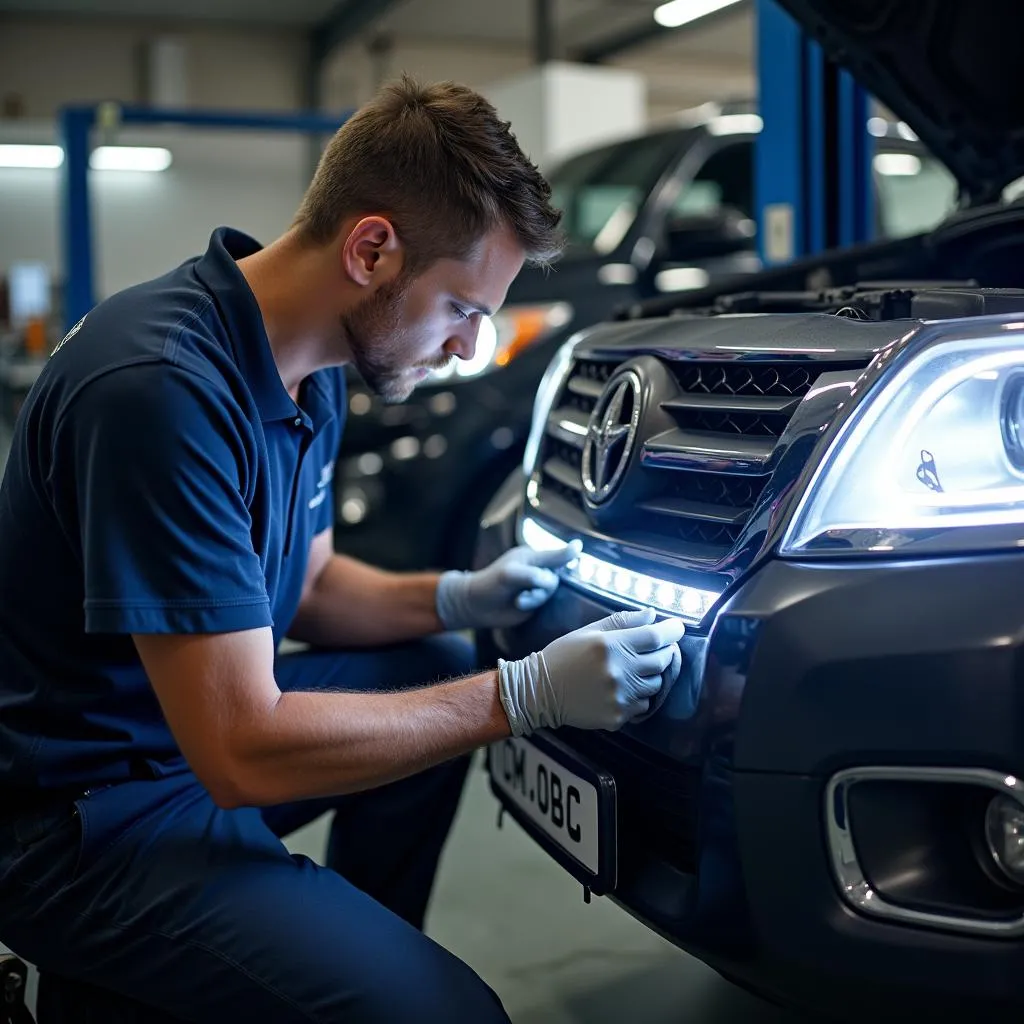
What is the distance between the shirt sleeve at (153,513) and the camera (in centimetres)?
124

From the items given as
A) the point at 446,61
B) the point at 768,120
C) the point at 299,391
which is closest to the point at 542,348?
the point at 768,120

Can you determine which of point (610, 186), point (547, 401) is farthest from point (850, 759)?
point (610, 186)

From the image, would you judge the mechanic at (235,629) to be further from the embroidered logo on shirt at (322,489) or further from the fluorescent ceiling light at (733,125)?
the fluorescent ceiling light at (733,125)

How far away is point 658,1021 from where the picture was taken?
5.47 ft

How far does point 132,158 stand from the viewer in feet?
42.6

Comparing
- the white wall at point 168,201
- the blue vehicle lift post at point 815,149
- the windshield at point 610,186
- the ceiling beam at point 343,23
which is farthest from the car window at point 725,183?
the white wall at point 168,201

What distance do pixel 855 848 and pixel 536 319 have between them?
240cm

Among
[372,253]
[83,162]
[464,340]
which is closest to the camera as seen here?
[372,253]

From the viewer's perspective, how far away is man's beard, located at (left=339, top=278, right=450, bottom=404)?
4.81 ft

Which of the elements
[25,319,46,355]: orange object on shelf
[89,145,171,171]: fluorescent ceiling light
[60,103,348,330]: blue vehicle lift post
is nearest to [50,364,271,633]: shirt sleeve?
[60,103,348,330]: blue vehicle lift post

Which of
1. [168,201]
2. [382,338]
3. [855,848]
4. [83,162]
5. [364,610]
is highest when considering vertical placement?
[168,201]

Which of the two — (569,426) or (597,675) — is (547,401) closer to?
(569,426)

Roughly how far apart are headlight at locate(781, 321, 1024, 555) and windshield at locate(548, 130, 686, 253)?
8.13ft

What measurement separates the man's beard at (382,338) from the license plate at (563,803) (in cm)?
49
